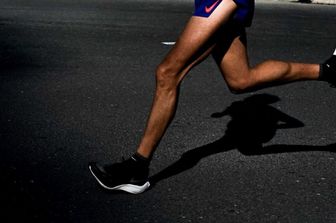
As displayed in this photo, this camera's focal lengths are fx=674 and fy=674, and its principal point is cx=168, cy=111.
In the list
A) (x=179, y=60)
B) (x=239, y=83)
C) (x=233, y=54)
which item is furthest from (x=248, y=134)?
(x=179, y=60)

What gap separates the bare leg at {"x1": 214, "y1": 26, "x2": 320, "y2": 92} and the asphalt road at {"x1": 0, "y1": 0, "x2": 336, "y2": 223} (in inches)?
25.2

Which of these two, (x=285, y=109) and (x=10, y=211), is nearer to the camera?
(x=10, y=211)

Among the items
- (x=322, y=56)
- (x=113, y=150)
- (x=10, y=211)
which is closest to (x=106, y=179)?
(x=10, y=211)

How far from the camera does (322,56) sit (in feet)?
32.1

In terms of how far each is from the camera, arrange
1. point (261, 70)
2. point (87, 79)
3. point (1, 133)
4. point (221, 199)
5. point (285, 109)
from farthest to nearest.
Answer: point (87, 79), point (285, 109), point (1, 133), point (261, 70), point (221, 199)

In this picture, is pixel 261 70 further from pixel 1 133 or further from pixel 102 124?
pixel 1 133

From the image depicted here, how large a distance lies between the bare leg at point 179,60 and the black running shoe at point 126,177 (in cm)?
18

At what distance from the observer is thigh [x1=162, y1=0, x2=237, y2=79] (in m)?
3.88

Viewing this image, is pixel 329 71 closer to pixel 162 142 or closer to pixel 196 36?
pixel 196 36

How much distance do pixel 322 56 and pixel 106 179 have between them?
6.38 metres

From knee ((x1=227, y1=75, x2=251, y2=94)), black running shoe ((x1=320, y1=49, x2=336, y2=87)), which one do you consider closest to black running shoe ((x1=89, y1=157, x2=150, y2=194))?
knee ((x1=227, y1=75, x2=251, y2=94))

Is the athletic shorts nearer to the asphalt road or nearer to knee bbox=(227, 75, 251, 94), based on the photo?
knee bbox=(227, 75, 251, 94)

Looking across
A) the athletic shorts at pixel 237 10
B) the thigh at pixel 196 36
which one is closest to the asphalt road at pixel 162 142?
the thigh at pixel 196 36

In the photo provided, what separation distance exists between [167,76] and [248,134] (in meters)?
1.83
